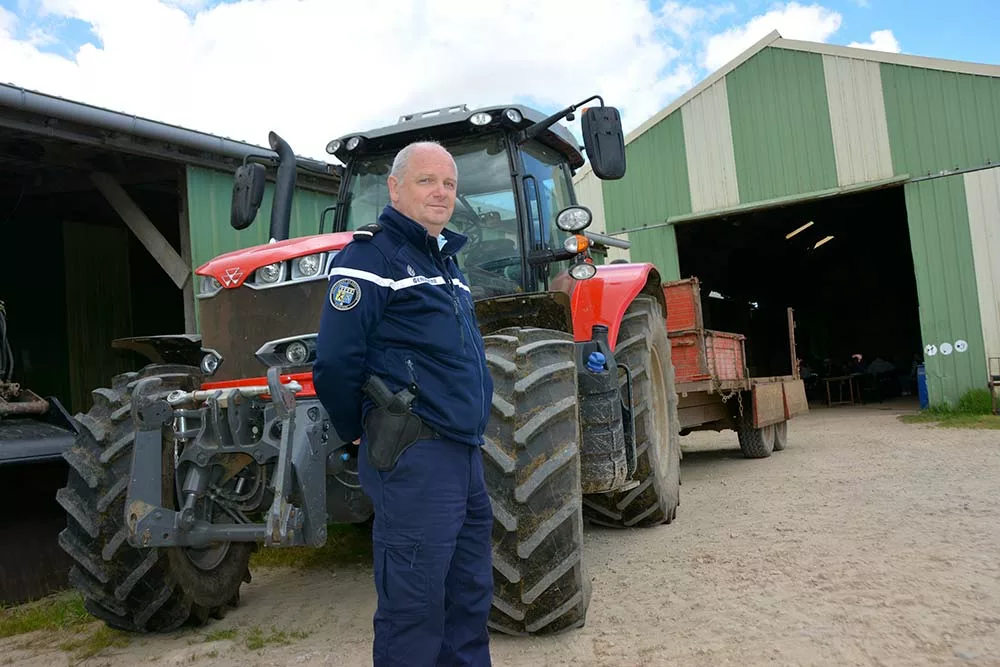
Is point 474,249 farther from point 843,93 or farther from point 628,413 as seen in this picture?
point 843,93

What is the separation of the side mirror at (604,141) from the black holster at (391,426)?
203 centimetres

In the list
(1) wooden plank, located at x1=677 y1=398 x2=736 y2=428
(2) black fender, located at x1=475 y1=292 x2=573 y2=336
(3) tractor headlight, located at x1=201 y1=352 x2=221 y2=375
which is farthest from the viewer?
(1) wooden plank, located at x1=677 y1=398 x2=736 y2=428

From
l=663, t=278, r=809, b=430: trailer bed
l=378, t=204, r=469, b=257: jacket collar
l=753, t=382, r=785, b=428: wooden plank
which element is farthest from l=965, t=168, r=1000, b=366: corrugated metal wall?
l=378, t=204, r=469, b=257: jacket collar

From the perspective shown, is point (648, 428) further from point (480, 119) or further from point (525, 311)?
point (480, 119)

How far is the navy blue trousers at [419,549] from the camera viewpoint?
88.0 inches

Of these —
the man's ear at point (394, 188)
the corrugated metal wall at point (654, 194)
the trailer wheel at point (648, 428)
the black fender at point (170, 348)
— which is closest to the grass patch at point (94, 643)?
the black fender at point (170, 348)

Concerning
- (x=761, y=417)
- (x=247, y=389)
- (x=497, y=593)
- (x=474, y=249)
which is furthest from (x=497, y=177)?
(x=761, y=417)

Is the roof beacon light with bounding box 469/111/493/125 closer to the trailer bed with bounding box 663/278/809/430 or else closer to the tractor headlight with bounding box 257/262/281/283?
the tractor headlight with bounding box 257/262/281/283

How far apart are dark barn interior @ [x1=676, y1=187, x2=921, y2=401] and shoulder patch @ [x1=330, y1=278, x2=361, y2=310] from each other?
1413 centimetres

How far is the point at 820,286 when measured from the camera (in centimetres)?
2767

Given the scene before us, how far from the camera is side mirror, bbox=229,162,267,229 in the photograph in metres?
4.27

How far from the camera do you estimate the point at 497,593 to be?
308 centimetres

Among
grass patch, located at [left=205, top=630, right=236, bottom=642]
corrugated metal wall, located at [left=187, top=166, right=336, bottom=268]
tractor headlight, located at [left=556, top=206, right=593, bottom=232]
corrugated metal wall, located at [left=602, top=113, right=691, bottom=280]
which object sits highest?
corrugated metal wall, located at [left=602, top=113, right=691, bottom=280]

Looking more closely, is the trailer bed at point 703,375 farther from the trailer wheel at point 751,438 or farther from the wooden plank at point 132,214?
the wooden plank at point 132,214
